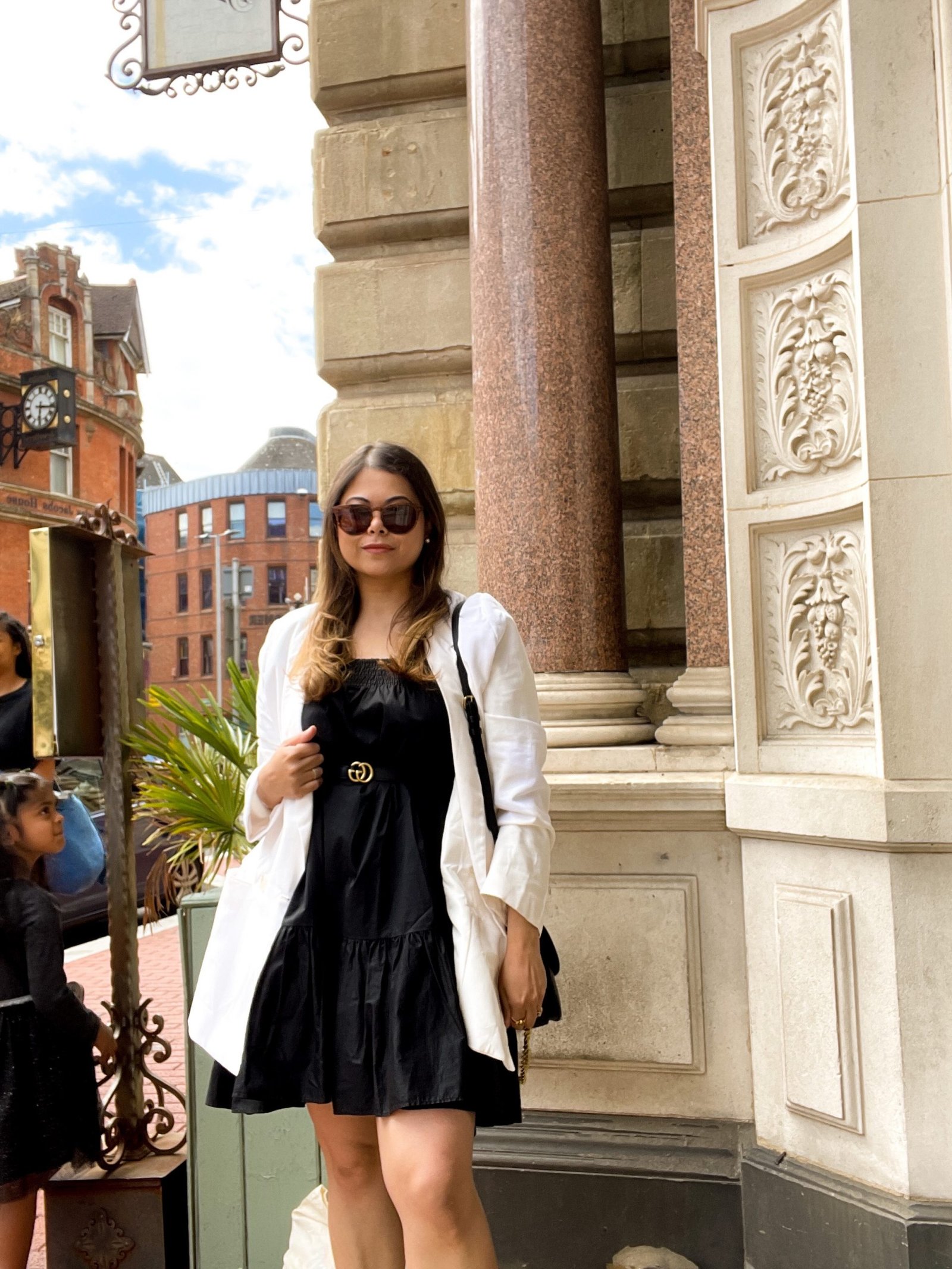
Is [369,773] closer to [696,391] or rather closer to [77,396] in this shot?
[696,391]

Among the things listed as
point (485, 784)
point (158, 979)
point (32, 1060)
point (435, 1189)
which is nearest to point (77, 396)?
point (158, 979)

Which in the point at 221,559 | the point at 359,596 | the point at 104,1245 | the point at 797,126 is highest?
the point at 221,559

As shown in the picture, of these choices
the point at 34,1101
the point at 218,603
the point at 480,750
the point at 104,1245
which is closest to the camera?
the point at 480,750

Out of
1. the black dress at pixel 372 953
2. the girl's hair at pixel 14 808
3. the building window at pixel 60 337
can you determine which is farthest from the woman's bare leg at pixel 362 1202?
the building window at pixel 60 337

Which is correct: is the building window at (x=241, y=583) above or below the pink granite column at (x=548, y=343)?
above

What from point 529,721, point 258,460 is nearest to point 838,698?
point 529,721

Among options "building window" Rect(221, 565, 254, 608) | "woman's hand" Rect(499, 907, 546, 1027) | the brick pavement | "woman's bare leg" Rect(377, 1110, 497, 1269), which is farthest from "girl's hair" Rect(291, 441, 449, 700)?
"building window" Rect(221, 565, 254, 608)

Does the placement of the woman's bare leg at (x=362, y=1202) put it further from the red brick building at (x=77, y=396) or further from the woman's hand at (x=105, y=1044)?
the red brick building at (x=77, y=396)

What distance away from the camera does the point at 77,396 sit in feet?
107

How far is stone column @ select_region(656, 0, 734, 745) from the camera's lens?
11.7 ft

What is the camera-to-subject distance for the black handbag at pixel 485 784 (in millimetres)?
2316

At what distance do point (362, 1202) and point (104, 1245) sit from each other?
5.04 feet

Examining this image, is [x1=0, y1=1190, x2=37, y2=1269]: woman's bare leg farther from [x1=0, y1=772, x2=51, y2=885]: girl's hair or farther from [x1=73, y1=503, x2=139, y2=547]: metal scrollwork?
[x1=73, y1=503, x2=139, y2=547]: metal scrollwork

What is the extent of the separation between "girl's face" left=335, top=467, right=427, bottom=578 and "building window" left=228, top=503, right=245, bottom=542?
60559 mm
